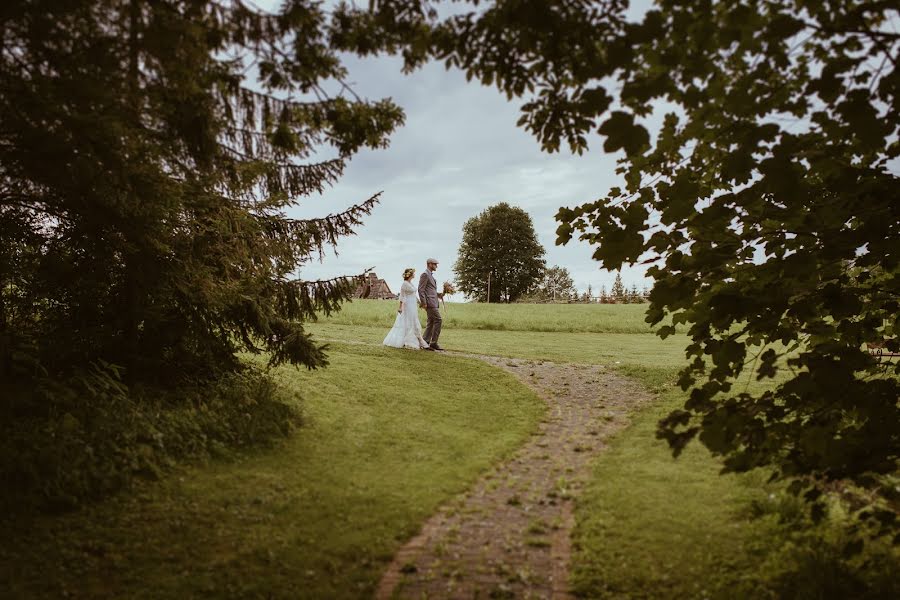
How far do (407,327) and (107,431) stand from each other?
9.92 m

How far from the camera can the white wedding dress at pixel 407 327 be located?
15.1 meters

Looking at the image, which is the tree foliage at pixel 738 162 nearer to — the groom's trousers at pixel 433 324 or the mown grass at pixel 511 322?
the groom's trousers at pixel 433 324

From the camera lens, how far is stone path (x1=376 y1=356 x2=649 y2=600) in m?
3.91

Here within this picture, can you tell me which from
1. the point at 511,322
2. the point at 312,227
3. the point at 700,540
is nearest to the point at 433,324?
the point at 312,227

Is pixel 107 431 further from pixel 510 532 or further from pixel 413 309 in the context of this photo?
pixel 413 309

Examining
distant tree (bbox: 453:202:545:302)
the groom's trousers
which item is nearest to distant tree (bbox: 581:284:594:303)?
distant tree (bbox: 453:202:545:302)

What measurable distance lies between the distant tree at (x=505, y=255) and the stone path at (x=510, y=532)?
4954 cm

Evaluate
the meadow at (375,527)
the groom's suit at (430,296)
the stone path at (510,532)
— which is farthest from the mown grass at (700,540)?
the groom's suit at (430,296)

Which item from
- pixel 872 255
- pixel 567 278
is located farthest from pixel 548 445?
pixel 567 278

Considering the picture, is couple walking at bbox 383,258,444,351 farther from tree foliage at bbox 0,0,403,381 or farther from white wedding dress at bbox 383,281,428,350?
tree foliage at bbox 0,0,403,381

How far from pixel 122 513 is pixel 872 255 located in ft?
22.6

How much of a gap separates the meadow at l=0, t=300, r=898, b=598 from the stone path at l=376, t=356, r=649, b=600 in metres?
0.16

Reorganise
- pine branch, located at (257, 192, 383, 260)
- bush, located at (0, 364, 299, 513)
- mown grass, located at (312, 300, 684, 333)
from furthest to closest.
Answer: mown grass, located at (312, 300, 684, 333), pine branch, located at (257, 192, 383, 260), bush, located at (0, 364, 299, 513)

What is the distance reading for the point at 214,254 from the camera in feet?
23.0
